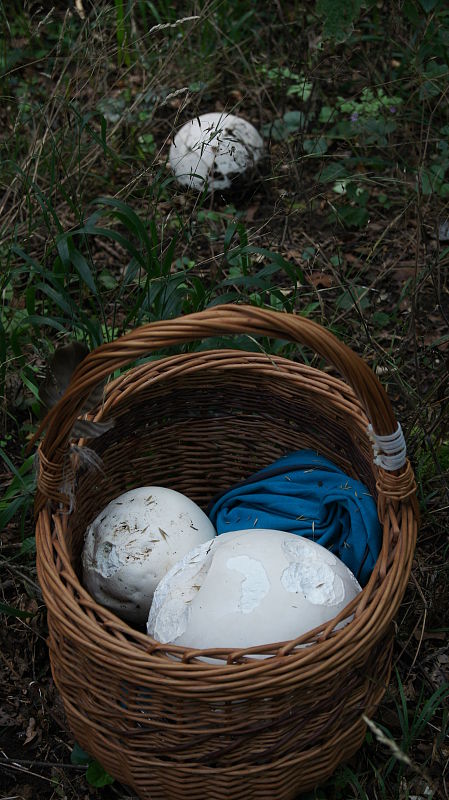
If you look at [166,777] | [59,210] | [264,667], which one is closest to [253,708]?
[264,667]

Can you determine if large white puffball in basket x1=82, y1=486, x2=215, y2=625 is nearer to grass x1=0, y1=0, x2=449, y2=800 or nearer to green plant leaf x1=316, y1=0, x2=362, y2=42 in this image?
grass x1=0, y1=0, x2=449, y2=800

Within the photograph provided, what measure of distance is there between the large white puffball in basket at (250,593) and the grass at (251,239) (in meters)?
0.32

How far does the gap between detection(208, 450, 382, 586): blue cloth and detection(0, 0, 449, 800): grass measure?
0.77ft

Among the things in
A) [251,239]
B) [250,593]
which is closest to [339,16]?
[251,239]

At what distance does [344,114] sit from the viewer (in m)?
3.85

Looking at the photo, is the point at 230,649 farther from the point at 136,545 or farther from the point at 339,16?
the point at 339,16

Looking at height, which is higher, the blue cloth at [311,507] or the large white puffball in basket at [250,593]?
the large white puffball in basket at [250,593]

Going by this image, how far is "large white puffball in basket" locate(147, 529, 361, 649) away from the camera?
5.75 feet

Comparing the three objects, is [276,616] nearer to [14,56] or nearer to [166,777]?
[166,777]

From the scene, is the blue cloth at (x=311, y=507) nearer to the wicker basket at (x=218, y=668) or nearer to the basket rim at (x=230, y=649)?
the wicker basket at (x=218, y=668)

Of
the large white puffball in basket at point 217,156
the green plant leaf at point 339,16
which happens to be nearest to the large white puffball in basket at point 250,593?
the green plant leaf at point 339,16

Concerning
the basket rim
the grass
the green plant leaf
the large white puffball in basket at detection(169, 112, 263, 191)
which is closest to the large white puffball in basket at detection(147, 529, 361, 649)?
the basket rim

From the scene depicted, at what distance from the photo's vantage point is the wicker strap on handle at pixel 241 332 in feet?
5.27

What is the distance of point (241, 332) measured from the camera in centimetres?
164
